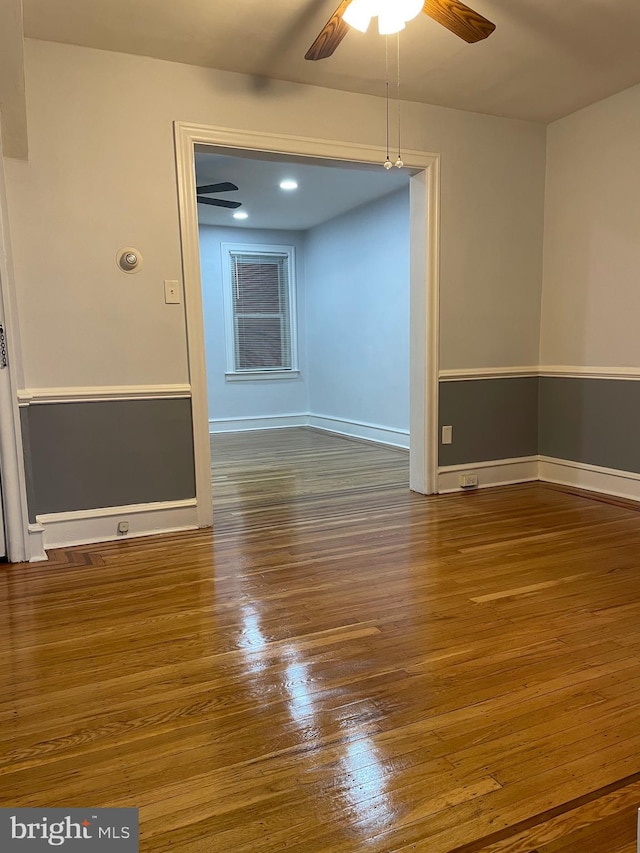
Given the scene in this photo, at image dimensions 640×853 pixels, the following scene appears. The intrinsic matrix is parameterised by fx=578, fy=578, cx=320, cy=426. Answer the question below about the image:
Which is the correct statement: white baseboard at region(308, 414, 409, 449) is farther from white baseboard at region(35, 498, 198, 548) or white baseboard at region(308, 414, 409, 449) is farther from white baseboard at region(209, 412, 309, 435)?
white baseboard at region(35, 498, 198, 548)

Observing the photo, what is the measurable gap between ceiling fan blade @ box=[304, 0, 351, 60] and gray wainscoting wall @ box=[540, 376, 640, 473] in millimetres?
2605

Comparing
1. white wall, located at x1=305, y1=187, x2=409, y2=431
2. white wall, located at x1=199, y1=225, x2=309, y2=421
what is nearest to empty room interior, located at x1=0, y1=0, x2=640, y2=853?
white wall, located at x1=305, y1=187, x2=409, y2=431

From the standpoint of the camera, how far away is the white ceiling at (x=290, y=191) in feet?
15.3

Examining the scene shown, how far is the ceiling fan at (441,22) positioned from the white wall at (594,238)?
171cm

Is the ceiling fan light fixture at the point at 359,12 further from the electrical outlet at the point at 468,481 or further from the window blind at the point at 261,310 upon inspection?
the window blind at the point at 261,310

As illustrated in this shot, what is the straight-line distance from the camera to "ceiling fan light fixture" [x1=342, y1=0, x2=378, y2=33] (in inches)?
83.7

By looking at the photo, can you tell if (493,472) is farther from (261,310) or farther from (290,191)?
(261,310)

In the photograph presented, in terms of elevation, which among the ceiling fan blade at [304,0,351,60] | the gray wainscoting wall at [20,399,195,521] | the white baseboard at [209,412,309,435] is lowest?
the white baseboard at [209,412,309,435]

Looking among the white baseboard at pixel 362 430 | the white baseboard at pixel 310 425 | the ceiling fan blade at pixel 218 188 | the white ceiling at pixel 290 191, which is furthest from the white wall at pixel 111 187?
the white baseboard at pixel 310 425

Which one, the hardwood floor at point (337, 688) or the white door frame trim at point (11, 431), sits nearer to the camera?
the hardwood floor at point (337, 688)

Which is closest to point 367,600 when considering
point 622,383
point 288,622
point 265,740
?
point 288,622

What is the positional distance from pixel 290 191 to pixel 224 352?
2498 millimetres

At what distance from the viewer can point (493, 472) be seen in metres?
4.13

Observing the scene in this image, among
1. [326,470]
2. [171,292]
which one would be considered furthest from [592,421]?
[171,292]
